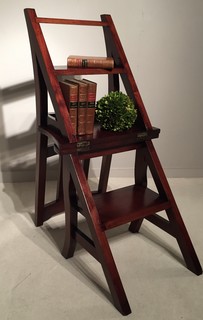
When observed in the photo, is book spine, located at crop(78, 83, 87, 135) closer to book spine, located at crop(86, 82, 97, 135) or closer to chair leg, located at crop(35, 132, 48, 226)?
book spine, located at crop(86, 82, 97, 135)

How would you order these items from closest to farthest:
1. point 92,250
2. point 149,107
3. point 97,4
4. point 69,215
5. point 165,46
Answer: point 92,250
point 69,215
point 97,4
point 165,46
point 149,107

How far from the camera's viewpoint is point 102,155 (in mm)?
1539

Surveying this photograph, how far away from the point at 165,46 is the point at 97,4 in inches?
24.0

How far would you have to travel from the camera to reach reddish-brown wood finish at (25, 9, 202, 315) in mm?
1429

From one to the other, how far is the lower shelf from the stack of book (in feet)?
1.28

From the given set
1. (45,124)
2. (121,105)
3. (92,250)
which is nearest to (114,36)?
(121,105)

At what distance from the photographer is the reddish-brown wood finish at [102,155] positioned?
1429 mm

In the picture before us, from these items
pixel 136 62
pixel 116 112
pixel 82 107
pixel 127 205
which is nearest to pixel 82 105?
pixel 82 107

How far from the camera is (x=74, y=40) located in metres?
2.32

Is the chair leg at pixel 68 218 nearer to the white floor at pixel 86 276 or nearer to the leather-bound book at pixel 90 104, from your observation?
the white floor at pixel 86 276

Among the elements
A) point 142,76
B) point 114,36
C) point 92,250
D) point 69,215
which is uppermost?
point 114,36

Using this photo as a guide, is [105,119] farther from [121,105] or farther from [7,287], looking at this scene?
[7,287]

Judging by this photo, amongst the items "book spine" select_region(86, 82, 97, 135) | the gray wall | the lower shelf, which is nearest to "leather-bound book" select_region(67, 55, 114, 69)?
"book spine" select_region(86, 82, 97, 135)

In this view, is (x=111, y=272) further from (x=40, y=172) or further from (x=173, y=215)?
(x=40, y=172)
